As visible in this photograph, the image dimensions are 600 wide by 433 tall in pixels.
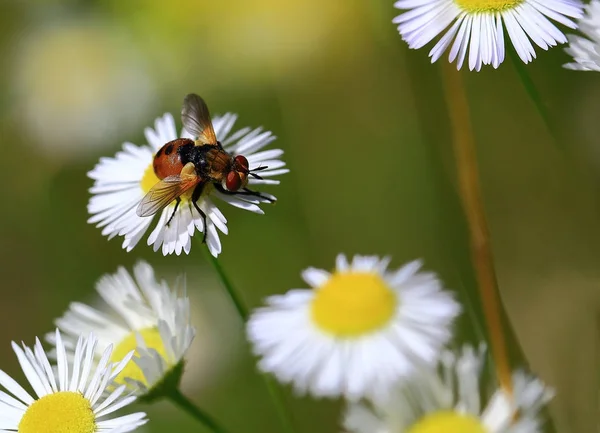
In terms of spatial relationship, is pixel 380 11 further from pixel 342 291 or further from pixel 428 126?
pixel 342 291

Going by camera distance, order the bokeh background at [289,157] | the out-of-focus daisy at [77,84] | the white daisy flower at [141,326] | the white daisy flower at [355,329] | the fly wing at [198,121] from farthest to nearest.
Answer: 1. the out-of-focus daisy at [77,84]
2. the bokeh background at [289,157]
3. the fly wing at [198,121]
4. the white daisy flower at [141,326]
5. the white daisy flower at [355,329]

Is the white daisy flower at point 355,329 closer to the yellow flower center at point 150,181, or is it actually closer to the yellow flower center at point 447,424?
the yellow flower center at point 447,424

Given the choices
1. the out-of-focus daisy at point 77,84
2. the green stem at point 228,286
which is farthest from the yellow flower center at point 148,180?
the out-of-focus daisy at point 77,84

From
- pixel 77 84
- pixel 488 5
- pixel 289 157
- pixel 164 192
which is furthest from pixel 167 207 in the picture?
pixel 77 84

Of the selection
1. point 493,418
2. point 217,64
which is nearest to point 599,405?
point 493,418

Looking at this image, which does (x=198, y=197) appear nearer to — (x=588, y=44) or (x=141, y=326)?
(x=141, y=326)
